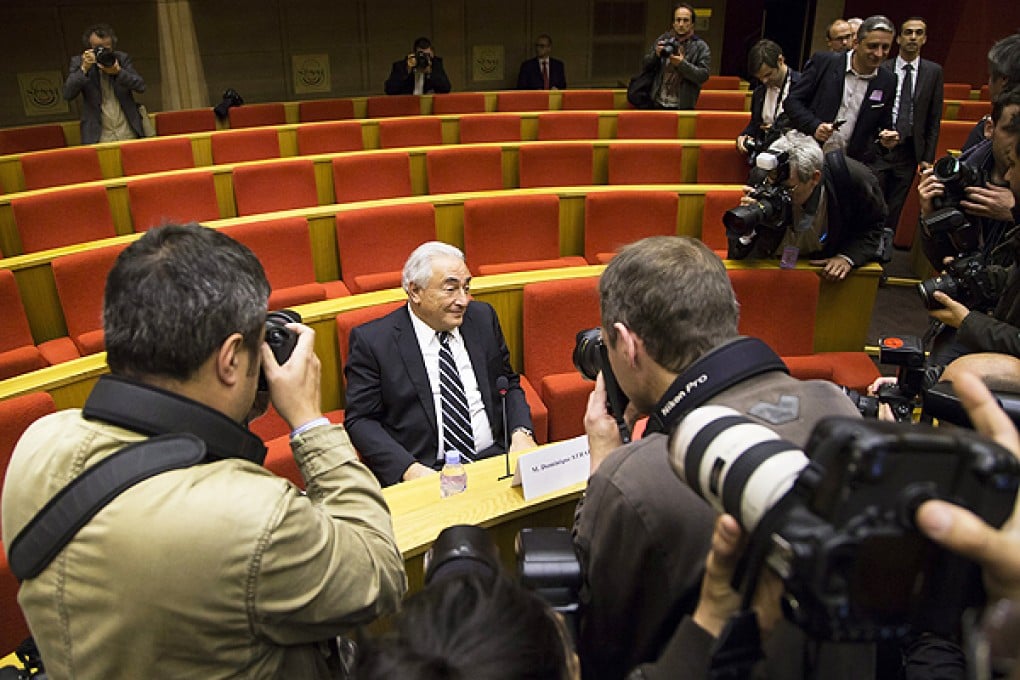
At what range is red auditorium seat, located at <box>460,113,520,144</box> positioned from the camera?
A: 6070 mm

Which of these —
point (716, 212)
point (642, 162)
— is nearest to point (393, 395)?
point (716, 212)

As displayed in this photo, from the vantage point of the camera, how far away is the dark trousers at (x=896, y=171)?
408 cm

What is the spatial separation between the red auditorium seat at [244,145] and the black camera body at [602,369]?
4.74 metres

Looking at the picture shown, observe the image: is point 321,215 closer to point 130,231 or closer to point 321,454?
point 130,231

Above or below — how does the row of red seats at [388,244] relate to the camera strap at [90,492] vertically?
below

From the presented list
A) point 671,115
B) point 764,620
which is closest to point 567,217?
point 671,115

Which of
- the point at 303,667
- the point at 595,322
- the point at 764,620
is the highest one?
the point at 764,620

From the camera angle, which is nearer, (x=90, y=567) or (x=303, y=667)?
(x=90, y=567)

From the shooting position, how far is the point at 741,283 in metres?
2.80

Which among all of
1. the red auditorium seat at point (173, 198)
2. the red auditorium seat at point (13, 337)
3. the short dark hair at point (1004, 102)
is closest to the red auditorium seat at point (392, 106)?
the red auditorium seat at point (173, 198)

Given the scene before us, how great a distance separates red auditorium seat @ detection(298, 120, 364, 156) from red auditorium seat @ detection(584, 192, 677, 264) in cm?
262

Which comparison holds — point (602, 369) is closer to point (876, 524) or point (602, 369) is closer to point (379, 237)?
point (876, 524)

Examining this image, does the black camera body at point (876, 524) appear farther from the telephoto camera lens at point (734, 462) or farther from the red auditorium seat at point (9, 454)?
the red auditorium seat at point (9, 454)

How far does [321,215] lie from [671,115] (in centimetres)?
339
